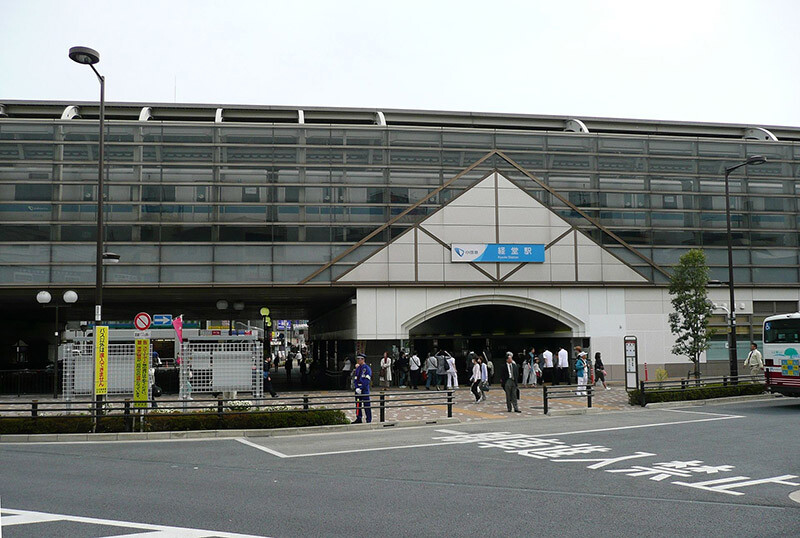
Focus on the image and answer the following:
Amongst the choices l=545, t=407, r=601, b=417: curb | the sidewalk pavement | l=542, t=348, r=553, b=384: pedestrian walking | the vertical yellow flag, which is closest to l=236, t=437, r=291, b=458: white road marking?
the sidewalk pavement

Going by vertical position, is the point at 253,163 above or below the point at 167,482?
above

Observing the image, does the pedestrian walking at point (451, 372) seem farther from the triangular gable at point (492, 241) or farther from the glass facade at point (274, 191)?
the glass facade at point (274, 191)

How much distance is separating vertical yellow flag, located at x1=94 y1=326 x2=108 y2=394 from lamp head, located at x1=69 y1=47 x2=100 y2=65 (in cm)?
691

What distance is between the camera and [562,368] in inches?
1240

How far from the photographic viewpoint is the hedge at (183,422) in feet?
54.1

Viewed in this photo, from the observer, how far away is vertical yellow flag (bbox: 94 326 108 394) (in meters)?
18.0

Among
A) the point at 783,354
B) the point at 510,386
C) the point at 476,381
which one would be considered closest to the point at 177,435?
the point at 510,386

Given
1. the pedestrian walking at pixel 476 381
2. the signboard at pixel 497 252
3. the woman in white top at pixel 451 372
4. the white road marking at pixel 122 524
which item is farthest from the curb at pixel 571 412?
the white road marking at pixel 122 524

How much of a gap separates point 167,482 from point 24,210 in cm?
2240

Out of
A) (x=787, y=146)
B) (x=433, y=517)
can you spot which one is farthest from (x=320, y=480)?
(x=787, y=146)

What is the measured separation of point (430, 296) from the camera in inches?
1200

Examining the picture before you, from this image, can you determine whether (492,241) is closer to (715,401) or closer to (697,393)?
(697,393)

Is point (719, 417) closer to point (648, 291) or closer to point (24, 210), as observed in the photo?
point (648, 291)

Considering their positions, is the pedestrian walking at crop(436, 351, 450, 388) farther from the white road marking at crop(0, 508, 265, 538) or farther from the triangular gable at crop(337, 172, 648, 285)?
the white road marking at crop(0, 508, 265, 538)
